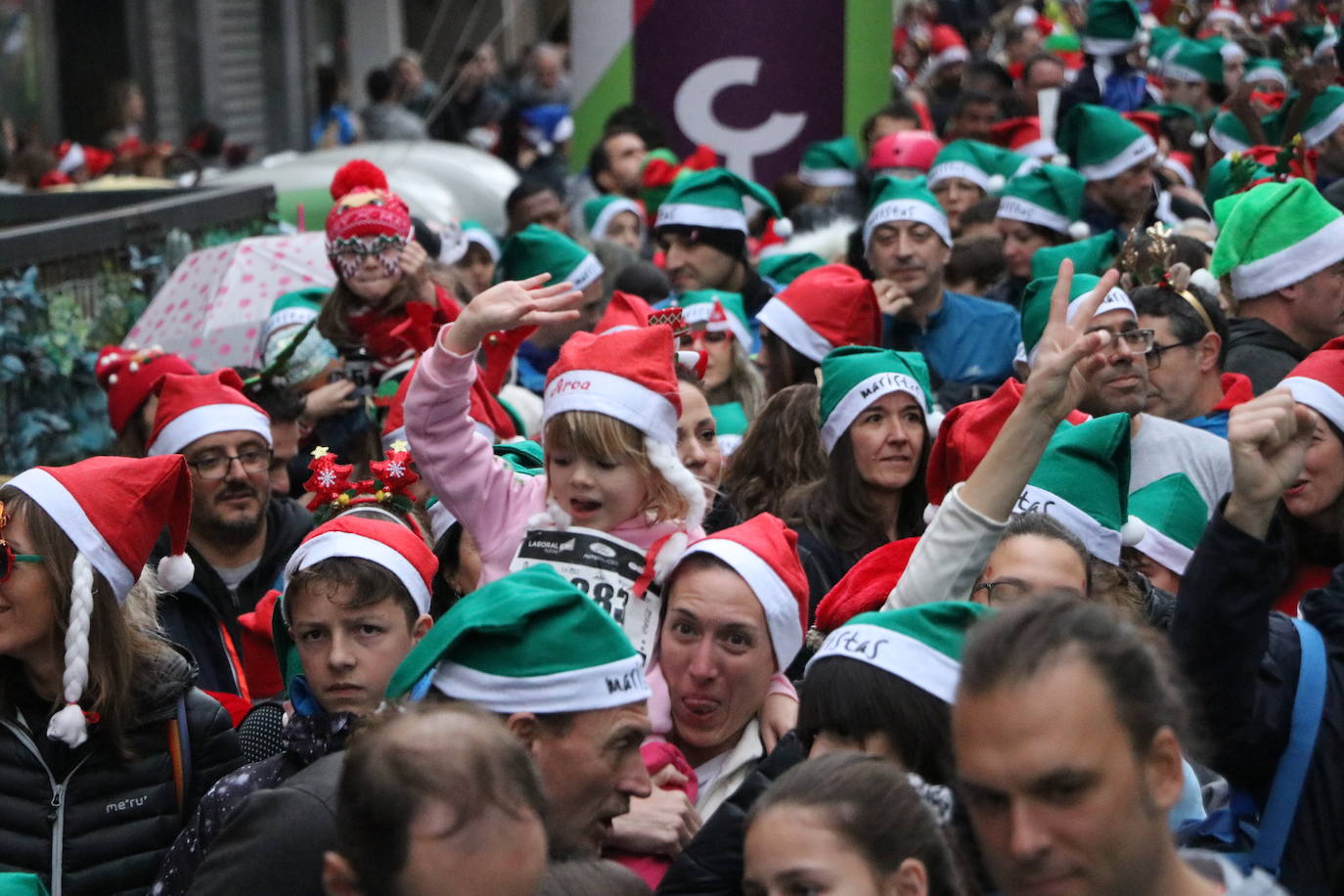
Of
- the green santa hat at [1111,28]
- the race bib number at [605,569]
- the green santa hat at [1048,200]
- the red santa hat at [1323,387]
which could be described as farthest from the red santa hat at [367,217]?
the green santa hat at [1111,28]

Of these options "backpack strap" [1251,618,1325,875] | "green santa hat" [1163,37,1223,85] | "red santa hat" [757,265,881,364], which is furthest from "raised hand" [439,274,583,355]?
"green santa hat" [1163,37,1223,85]

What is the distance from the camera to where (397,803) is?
268 centimetres

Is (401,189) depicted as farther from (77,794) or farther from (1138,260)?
(77,794)

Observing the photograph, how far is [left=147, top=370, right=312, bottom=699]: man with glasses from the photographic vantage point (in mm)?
5816

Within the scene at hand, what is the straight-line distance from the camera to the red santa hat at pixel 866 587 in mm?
4223

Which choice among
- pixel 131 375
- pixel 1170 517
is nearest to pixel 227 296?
pixel 131 375

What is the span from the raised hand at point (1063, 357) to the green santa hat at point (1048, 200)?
5.10 m

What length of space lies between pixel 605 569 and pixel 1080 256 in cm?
415

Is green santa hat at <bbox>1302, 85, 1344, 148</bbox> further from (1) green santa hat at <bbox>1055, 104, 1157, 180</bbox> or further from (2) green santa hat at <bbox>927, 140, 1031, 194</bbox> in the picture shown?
(2) green santa hat at <bbox>927, 140, 1031, 194</bbox>

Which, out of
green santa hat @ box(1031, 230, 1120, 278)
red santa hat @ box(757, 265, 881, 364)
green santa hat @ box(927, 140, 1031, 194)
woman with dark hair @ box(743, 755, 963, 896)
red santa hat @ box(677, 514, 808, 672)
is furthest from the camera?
green santa hat @ box(927, 140, 1031, 194)

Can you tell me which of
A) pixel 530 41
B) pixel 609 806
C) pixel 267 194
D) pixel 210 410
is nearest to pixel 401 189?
pixel 267 194

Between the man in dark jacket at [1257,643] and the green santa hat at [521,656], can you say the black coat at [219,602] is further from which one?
the man in dark jacket at [1257,643]

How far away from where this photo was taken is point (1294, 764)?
3.44 m

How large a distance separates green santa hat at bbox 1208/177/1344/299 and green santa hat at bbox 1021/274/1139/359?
20.1 inches
